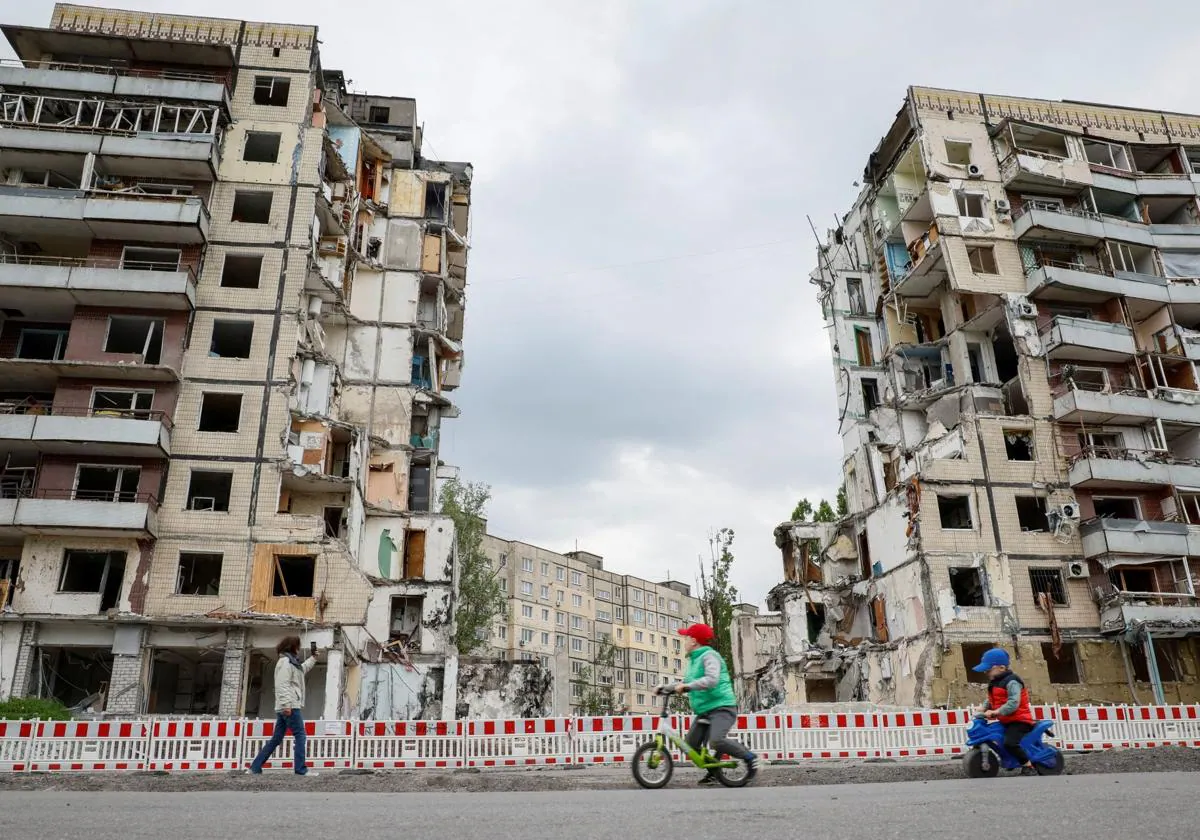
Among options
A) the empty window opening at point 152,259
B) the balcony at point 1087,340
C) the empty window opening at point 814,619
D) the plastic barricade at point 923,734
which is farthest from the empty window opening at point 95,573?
the balcony at point 1087,340

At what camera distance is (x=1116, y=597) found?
103ft

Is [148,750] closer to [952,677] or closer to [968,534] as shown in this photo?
[952,677]

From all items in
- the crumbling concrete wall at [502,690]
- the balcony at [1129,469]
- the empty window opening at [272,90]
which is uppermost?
the empty window opening at [272,90]

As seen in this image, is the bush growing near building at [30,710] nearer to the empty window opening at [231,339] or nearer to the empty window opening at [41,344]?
the empty window opening at [231,339]

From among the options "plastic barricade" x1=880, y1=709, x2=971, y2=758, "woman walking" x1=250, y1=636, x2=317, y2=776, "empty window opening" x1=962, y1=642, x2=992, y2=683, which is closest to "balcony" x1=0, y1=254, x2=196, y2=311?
"woman walking" x1=250, y1=636, x2=317, y2=776

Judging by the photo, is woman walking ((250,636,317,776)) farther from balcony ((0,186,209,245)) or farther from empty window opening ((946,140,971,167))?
empty window opening ((946,140,971,167))

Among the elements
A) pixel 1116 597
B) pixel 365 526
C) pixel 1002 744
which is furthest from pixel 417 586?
pixel 1002 744

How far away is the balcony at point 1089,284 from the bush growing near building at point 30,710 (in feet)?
115

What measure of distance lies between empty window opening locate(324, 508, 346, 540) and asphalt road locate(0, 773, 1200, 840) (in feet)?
78.2

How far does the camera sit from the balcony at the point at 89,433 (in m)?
27.6

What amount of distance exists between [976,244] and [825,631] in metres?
17.0

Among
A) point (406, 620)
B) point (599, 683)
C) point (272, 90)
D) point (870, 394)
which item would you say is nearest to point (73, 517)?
point (406, 620)

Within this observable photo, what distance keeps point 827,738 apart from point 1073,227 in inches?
1128

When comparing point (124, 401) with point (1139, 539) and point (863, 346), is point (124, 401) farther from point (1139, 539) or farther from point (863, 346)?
point (1139, 539)
